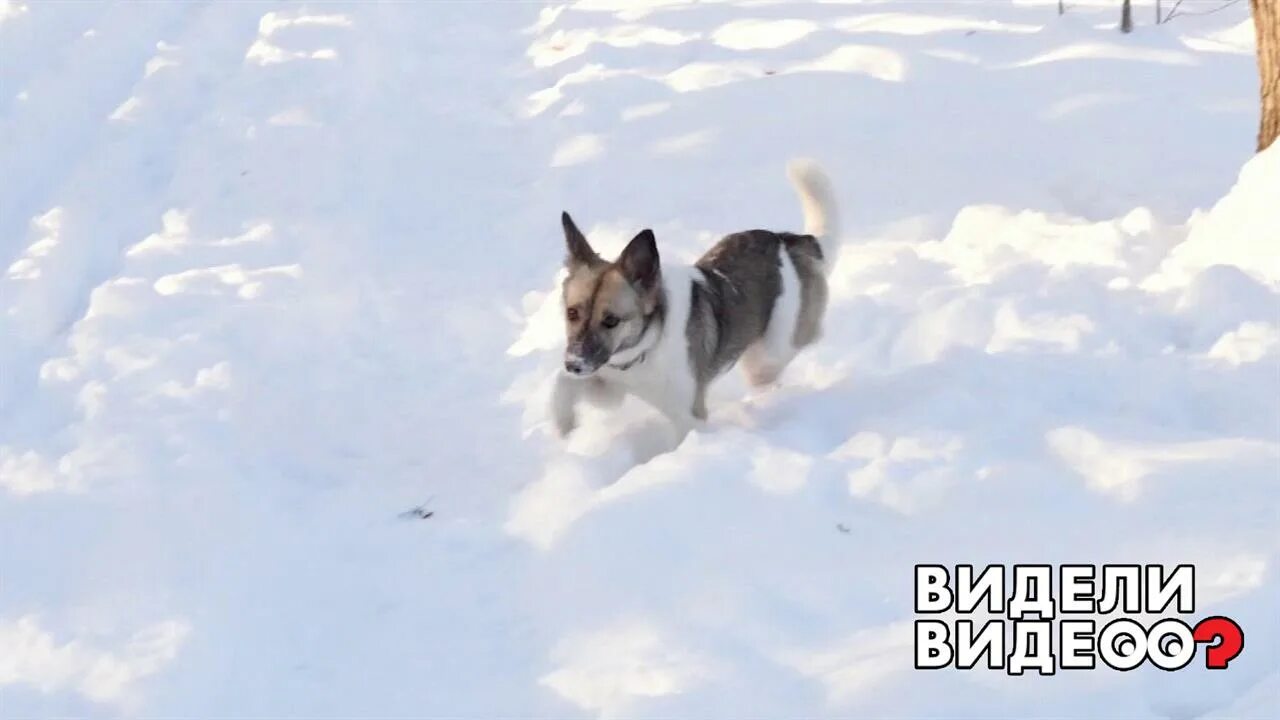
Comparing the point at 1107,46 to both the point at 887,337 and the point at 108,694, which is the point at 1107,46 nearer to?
the point at 887,337

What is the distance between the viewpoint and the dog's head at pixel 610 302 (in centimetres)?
434

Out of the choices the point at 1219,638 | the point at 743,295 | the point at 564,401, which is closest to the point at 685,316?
the point at 743,295

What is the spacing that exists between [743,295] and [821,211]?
78cm

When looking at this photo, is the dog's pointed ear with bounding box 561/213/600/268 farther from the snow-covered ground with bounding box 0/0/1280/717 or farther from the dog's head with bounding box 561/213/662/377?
the snow-covered ground with bounding box 0/0/1280/717

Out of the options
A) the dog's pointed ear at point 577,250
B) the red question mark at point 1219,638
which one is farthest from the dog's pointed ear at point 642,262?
the red question mark at point 1219,638

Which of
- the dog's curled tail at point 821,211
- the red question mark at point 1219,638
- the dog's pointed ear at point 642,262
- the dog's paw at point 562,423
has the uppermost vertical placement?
the dog's pointed ear at point 642,262

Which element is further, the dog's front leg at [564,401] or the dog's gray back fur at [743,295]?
the dog's gray back fur at [743,295]

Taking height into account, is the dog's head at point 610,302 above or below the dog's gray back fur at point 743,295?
above

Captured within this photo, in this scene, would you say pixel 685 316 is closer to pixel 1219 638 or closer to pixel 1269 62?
pixel 1219 638

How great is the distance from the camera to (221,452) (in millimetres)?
4387

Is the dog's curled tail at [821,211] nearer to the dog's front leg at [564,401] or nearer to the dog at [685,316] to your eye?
the dog at [685,316]

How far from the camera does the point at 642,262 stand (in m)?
4.42

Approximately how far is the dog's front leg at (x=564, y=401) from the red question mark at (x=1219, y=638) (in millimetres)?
2410

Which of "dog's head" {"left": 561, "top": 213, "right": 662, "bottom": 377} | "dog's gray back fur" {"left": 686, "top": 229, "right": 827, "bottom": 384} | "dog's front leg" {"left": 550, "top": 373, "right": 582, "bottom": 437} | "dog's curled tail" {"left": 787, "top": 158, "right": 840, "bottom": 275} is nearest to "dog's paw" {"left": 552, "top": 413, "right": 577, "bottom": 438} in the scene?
"dog's front leg" {"left": 550, "top": 373, "right": 582, "bottom": 437}
